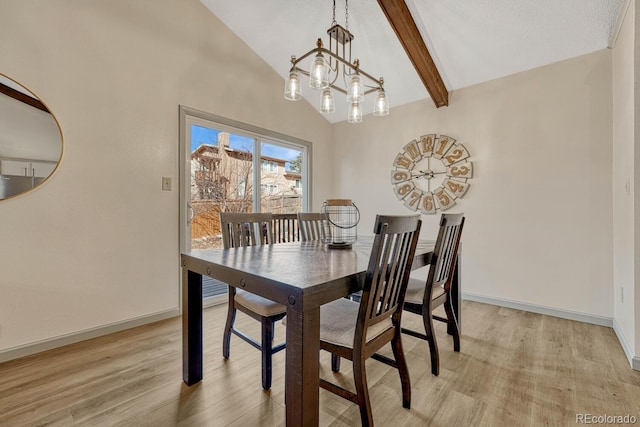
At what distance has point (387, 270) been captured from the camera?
54.9 inches

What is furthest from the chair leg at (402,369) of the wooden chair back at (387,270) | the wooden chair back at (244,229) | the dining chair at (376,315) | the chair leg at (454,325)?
the wooden chair back at (244,229)

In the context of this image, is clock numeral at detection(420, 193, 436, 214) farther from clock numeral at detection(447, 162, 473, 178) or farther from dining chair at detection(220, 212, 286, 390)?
dining chair at detection(220, 212, 286, 390)

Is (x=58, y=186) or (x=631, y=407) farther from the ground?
(x=58, y=186)

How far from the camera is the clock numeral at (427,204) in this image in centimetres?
353

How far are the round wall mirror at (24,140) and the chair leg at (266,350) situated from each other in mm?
1921

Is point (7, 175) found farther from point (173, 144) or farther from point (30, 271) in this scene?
point (173, 144)

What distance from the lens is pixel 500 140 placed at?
308 cm

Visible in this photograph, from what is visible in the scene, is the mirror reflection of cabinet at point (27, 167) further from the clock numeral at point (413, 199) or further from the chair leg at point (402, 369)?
the clock numeral at point (413, 199)

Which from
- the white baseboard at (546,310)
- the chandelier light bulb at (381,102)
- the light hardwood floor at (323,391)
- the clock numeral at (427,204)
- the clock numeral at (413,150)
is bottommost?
the light hardwood floor at (323,391)

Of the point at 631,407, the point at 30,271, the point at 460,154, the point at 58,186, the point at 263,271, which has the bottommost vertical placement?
the point at 631,407

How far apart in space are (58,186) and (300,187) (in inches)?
103

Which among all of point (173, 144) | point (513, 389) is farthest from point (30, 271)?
point (513, 389)

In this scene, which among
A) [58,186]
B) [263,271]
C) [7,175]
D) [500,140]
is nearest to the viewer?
[263,271]

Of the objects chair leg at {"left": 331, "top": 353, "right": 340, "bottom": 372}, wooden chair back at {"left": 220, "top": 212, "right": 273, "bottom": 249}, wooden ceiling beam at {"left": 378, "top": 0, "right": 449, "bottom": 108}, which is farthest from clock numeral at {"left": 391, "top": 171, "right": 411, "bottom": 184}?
chair leg at {"left": 331, "top": 353, "right": 340, "bottom": 372}
